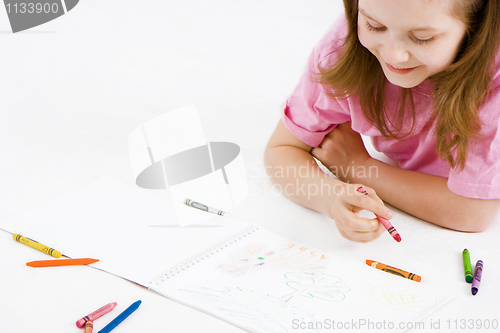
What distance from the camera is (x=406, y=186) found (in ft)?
2.50

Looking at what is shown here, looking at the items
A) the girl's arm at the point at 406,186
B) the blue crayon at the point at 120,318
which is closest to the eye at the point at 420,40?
the girl's arm at the point at 406,186

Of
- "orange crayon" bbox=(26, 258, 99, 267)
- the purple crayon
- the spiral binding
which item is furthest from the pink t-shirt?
"orange crayon" bbox=(26, 258, 99, 267)

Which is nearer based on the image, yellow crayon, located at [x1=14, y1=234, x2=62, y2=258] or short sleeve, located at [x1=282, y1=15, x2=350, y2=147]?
yellow crayon, located at [x1=14, y1=234, x2=62, y2=258]

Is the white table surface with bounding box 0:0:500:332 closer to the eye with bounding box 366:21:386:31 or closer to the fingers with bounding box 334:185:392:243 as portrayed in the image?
the fingers with bounding box 334:185:392:243

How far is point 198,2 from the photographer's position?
6.89 feet

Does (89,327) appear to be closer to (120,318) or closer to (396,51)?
(120,318)

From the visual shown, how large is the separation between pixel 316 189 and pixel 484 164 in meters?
0.23

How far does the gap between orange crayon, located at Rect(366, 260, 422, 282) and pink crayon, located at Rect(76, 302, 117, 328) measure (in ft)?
1.00

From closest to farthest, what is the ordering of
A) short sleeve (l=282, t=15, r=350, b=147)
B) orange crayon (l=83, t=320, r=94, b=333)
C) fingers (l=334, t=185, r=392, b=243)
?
orange crayon (l=83, t=320, r=94, b=333), fingers (l=334, t=185, r=392, b=243), short sleeve (l=282, t=15, r=350, b=147)

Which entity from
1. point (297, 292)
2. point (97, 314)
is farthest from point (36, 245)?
point (297, 292)

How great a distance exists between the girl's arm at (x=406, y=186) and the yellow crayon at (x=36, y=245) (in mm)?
427

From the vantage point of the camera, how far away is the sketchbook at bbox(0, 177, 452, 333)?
0.56 m

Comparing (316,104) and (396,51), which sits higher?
(396,51)

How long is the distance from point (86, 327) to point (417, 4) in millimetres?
473
